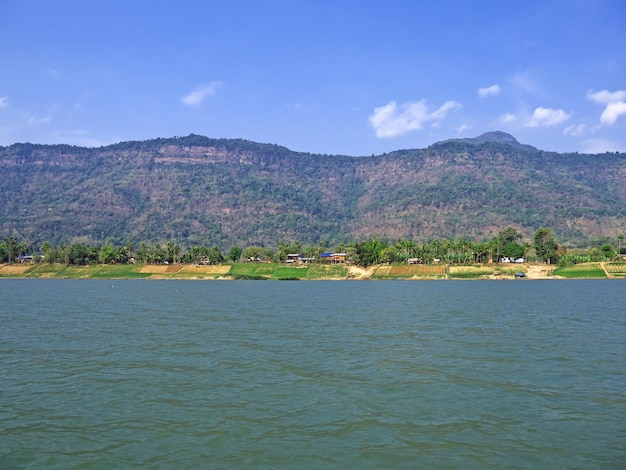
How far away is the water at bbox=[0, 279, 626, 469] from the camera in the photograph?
55.6 feet

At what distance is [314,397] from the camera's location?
914 inches

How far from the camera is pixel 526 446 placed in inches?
687

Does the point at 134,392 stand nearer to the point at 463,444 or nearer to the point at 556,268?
the point at 463,444

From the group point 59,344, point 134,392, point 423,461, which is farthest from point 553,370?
point 59,344

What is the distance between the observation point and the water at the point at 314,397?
667 inches

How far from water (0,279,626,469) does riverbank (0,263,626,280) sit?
129627 millimetres

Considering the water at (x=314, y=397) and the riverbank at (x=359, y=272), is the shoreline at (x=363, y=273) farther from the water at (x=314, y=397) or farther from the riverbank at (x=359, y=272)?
the water at (x=314, y=397)

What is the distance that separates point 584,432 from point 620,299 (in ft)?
222

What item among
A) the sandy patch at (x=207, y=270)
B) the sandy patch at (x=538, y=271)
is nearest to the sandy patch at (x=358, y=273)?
the sandy patch at (x=207, y=270)

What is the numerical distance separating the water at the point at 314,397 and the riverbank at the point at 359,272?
129627mm

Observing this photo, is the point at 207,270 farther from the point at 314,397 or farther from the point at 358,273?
the point at 314,397

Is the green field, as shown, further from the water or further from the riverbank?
the water

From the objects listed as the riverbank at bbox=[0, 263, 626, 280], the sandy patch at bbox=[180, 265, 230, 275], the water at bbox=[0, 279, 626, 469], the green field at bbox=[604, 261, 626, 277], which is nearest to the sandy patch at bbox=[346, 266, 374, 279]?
the riverbank at bbox=[0, 263, 626, 280]

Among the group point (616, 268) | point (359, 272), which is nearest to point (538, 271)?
point (616, 268)
